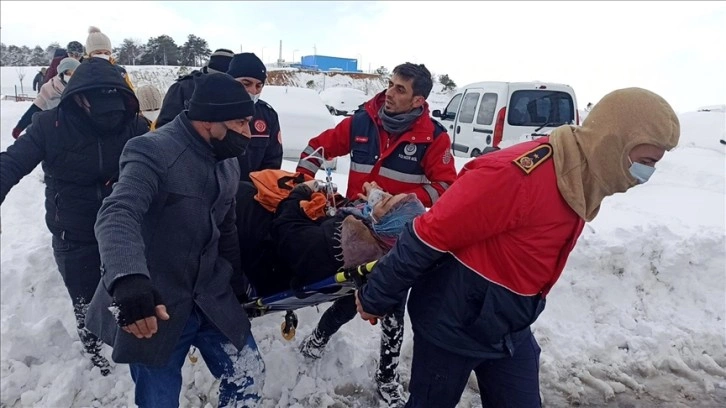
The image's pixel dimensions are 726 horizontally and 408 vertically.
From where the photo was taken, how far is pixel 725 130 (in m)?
15.3

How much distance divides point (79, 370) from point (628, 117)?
339 cm

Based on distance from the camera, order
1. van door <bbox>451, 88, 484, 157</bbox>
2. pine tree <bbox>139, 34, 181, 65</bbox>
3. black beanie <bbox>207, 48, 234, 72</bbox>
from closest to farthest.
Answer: black beanie <bbox>207, 48, 234, 72</bbox>
van door <bbox>451, 88, 484, 157</bbox>
pine tree <bbox>139, 34, 181, 65</bbox>

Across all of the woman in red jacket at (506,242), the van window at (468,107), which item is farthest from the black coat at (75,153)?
the van window at (468,107)

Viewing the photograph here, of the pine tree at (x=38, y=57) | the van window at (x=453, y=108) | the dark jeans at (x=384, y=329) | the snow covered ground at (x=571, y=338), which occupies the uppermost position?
the van window at (x=453, y=108)

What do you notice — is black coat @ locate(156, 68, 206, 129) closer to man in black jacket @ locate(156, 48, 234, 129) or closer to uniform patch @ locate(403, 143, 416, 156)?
man in black jacket @ locate(156, 48, 234, 129)

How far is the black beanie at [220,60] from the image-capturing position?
3.59m

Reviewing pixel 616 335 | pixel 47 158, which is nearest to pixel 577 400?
pixel 616 335

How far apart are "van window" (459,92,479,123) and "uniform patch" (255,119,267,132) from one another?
24.0 ft

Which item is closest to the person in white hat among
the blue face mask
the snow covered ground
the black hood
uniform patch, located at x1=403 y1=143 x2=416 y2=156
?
the snow covered ground

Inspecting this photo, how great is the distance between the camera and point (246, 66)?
10.6 ft

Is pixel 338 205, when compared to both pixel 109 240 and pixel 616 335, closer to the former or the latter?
pixel 109 240

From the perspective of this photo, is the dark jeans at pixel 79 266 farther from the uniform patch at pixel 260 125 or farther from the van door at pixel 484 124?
the van door at pixel 484 124

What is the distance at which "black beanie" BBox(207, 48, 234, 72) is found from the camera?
359 cm

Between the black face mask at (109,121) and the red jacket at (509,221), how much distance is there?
1895mm
